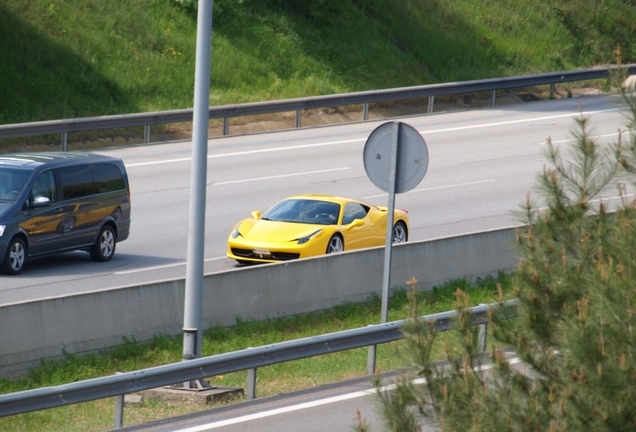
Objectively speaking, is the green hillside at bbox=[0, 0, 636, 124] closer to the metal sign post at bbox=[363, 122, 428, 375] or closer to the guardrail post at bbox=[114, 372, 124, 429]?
the metal sign post at bbox=[363, 122, 428, 375]

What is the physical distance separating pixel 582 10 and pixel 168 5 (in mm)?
20826

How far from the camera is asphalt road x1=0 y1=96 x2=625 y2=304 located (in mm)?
18672

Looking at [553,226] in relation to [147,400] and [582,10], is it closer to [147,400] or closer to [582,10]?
[147,400]

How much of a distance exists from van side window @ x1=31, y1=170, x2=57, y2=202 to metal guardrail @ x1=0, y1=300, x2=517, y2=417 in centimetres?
749

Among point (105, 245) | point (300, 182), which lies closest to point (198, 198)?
point (105, 245)

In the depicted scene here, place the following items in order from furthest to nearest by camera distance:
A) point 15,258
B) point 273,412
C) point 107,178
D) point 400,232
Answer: point 400,232 < point 107,178 < point 15,258 < point 273,412

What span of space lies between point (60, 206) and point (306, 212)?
164 inches

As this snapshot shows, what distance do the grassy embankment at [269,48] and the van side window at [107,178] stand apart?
31.8ft

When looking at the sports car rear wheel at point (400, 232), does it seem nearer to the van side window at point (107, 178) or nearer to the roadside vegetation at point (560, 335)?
the van side window at point (107, 178)

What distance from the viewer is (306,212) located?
63.6ft

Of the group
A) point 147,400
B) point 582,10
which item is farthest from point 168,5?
point 147,400

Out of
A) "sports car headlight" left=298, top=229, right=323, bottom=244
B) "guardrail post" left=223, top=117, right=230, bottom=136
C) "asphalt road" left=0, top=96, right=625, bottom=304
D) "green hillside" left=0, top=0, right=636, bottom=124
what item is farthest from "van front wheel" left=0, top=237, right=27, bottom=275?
"guardrail post" left=223, top=117, right=230, bottom=136

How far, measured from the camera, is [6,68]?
3027 centimetres

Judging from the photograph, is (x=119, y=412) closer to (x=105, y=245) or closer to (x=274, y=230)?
(x=274, y=230)
